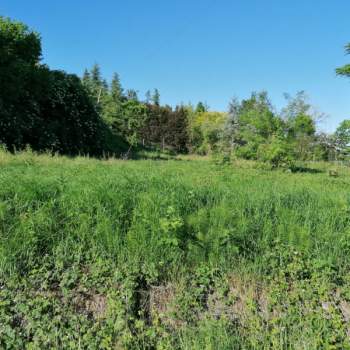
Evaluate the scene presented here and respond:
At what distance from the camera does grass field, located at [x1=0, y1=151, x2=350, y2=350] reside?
2715 mm

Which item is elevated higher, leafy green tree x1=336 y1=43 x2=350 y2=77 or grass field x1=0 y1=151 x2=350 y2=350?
leafy green tree x1=336 y1=43 x2=350 y2=77

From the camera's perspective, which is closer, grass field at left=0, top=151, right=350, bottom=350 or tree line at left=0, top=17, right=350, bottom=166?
grass field at left=0, top=151, right=350, bottom=350

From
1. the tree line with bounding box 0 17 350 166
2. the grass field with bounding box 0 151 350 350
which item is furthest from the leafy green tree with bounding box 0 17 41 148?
the grass field with bounding box 0 151 350 350

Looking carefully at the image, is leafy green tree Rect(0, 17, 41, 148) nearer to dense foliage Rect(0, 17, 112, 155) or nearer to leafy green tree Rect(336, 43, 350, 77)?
dense foliage Rect(0, 17, 112, 155)

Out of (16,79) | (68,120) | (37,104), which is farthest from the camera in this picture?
(68,120)

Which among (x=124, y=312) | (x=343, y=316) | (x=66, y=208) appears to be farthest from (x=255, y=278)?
(x=66, y=208)

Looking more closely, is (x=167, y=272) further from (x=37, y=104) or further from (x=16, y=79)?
(x=37, y=104)

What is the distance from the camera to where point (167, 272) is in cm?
335

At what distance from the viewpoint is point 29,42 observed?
18.3 m

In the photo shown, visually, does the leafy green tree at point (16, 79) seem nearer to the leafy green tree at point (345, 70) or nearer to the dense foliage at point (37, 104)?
the dense foliage at point (37, 104)

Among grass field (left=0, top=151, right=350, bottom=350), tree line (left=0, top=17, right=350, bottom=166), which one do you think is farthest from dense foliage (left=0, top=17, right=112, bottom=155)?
grass field (left=0, top=151, right=350, bottom=350)

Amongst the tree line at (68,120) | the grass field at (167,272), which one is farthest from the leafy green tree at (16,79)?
the grass field at (167,272)

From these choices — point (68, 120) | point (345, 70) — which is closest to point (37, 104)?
point (68, 120)

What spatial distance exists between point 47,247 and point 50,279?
0.47 meters
